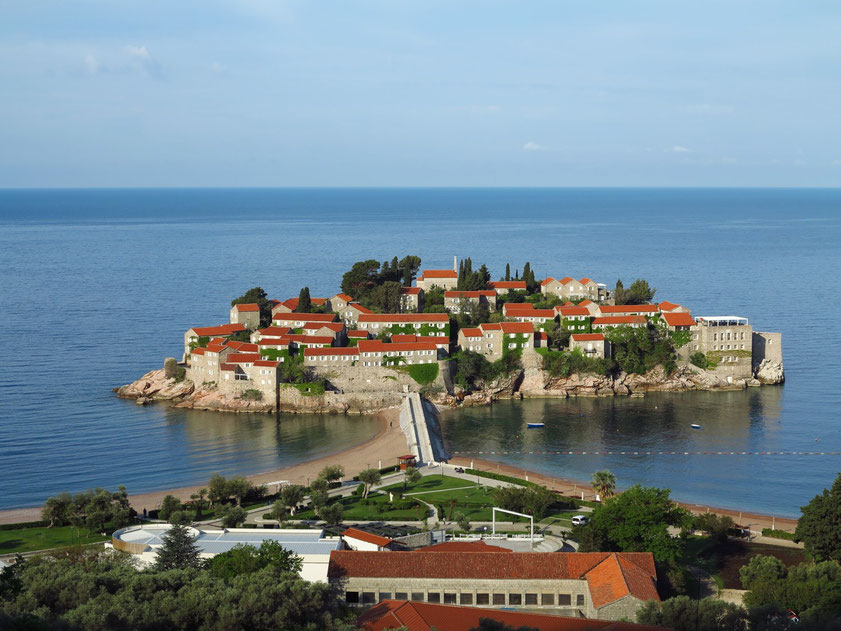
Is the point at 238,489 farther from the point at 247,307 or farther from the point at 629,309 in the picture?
the point at 629,309

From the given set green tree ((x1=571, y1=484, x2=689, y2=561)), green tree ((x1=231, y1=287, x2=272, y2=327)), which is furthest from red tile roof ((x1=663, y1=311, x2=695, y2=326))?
green tree ((x1=571, y1=484, x2=689, y2=561))

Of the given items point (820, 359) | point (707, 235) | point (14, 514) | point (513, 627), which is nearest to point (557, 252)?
point (707, 235)

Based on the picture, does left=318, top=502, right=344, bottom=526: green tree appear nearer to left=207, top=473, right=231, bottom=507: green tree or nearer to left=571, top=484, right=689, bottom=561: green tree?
left=207, top=473, right=231, bottom=507: green tree

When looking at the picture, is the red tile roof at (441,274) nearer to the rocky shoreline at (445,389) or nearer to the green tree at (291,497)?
the rocky shoreline at (445,389)

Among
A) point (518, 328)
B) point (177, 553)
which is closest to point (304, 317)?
point (518, 328)

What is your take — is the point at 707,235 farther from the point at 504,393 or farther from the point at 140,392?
the point at 140,392

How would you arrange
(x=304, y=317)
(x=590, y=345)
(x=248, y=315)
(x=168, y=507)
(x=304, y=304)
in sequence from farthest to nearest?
(x=248, y=315) → (x=304, y=304) → (x=304, y=317) → (x=590, y=345) → (x=168, y=507)

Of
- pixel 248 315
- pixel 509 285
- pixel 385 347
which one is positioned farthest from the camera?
pixel 509 285
